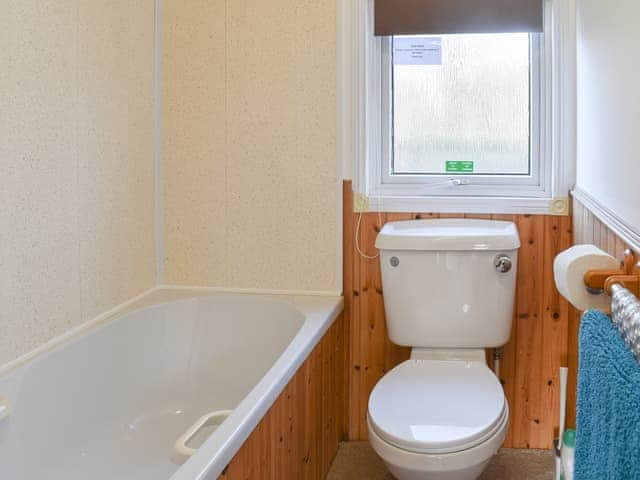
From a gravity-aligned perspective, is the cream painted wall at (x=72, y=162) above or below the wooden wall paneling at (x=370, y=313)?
above

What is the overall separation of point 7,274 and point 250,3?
1405 mm

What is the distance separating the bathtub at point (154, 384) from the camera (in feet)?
6.27

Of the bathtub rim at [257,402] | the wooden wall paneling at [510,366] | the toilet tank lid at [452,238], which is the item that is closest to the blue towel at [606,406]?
the bathtub rim at [257,402]

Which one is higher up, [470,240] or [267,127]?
[267,127]

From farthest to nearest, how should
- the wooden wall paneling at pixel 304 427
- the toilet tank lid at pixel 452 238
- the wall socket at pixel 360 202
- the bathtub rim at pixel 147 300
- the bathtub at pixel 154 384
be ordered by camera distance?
the wall socket at pixel 360 202 < the toilet tank lid at pixel 452 238 < the bathtub rim at pixel 147 300 < the bathtub at pixel 154 384 < the wooden wall paneling at pixel 304 427

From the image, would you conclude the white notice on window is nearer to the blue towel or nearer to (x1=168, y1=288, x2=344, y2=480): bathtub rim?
(x1=168, y1=288, x2=344, y2=480): bathtub rim

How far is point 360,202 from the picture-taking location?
2900 mm

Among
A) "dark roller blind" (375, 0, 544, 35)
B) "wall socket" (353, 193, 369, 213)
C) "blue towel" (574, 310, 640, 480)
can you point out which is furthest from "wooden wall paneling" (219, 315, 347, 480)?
"dark roller blind" (375, 0, 544, 35)

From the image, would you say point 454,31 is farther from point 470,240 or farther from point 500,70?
point 470,240

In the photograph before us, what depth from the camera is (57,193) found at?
224 centimetres

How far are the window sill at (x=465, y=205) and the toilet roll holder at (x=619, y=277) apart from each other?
114cm

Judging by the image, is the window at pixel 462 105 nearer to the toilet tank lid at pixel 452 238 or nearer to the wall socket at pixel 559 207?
the wall socket at pixel 559 207

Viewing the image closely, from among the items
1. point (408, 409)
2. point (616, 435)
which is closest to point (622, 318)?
point (616, 435)

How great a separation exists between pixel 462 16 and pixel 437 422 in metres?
1.53
